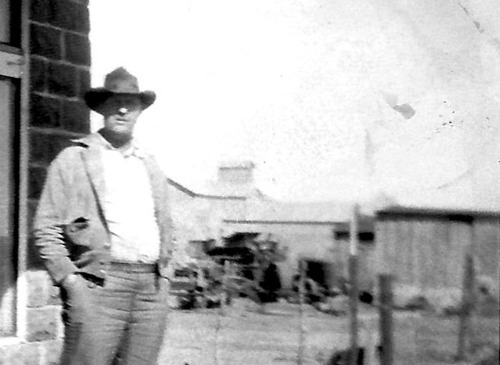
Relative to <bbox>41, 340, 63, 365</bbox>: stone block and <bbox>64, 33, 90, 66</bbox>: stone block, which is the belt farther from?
<bbox>64, 33, 90, 66</bbox>: stone block

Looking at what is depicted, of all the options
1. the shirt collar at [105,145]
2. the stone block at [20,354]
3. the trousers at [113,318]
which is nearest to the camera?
the trousers at [113,318]

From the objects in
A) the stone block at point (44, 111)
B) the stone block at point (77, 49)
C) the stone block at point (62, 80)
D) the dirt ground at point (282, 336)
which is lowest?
the dirt ground at point (282, 336)

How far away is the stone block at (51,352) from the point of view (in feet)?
18.4

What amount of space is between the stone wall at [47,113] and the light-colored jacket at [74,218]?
0.86 meters

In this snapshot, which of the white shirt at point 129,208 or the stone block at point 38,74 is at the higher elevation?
the stone block at point 38,74

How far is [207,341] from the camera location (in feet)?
18.5

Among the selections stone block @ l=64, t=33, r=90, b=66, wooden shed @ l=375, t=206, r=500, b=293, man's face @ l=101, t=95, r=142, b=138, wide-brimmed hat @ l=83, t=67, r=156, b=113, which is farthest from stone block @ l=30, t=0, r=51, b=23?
wooden shed @ l=375, t=206, r=500, b=293

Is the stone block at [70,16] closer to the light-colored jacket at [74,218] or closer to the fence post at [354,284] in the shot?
the light-colored jacket at [74,218]

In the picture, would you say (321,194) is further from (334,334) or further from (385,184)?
(334,334)

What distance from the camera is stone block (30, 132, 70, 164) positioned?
219 inches

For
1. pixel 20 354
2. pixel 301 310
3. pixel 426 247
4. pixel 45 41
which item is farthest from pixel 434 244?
pixel 45 41

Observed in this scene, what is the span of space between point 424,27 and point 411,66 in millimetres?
194

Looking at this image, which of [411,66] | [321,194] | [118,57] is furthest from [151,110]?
[411,66]

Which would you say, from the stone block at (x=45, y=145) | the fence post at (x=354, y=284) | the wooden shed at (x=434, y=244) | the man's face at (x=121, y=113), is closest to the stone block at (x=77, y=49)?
the stone block at (x=45, y=145)
